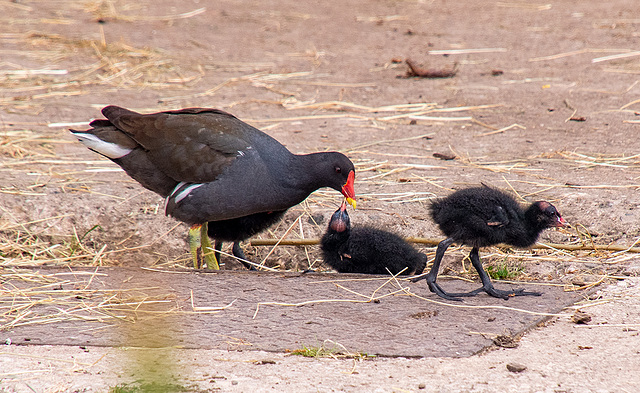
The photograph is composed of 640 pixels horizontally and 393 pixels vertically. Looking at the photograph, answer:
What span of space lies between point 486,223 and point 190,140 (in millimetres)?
1727

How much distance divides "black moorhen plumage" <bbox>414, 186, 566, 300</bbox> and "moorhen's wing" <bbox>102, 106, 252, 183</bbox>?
123 cm

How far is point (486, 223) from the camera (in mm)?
3438

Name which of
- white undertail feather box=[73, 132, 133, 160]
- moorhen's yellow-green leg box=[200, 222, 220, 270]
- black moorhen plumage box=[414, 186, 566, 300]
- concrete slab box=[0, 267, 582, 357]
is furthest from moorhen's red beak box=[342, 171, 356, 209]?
white undertail feather box=[73, 132, 133, 160]

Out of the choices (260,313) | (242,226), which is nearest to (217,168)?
(242,226)

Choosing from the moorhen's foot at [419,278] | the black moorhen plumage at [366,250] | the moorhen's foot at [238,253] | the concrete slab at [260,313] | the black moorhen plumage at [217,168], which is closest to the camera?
the concrete slab at [260,313]

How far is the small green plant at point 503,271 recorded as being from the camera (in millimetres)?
3984

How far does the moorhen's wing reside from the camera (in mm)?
3961

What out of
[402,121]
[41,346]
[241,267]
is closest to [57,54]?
[402,121]

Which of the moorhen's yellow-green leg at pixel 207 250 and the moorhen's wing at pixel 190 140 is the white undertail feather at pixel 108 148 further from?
the moorhen's yellow-green leg at pixel 207 250

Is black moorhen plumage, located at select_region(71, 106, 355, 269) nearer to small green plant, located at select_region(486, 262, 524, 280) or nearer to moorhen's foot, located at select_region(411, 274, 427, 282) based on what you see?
moorhen's foot, located at select_region(411, 274, 427, 282)

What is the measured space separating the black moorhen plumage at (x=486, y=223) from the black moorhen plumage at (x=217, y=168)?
640mm

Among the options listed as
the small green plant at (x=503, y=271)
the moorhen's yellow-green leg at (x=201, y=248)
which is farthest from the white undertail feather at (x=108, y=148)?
the small green plant at (x=503, y=271)

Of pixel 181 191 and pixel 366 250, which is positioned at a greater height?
pixel 181 191

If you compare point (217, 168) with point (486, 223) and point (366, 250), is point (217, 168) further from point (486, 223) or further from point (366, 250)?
point (486, 223)
